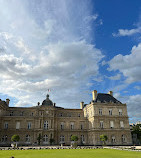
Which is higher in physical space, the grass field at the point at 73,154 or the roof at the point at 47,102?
the roof at the point at 47,102

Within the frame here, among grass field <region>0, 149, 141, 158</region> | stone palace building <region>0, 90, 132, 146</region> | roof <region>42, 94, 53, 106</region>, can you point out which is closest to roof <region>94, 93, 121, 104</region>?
stone palace building <region>0, 90, 132, 146</region>

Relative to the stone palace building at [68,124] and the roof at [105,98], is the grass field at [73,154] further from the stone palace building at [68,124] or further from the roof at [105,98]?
the roof at [105,98]

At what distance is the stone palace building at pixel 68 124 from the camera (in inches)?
1553

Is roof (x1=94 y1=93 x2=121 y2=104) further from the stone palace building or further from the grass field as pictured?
the grass field

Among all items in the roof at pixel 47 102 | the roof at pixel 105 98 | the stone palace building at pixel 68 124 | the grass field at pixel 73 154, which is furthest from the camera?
the roof at pixel 47 102

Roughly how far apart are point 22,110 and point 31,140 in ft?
32.6

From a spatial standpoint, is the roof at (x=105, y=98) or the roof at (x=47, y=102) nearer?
the roof at (x=105, y=98)

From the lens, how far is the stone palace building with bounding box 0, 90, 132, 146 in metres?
39.4

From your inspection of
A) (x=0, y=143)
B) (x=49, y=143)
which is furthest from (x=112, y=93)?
(x=0, y=143)

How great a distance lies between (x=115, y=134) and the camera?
40156 millimetres

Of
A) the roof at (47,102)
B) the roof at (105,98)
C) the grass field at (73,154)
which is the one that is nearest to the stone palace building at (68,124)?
the roof at (105,98)

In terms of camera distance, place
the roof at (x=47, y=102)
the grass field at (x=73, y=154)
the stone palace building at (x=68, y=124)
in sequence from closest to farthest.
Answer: the grass field at (x=73, y=154)
the stone palace building at (x=68, y=124)
the roof at (x=47, y=102)

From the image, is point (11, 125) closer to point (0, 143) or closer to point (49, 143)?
point (0, 143)

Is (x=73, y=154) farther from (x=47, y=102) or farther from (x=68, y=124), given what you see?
(x=47, y=102)
